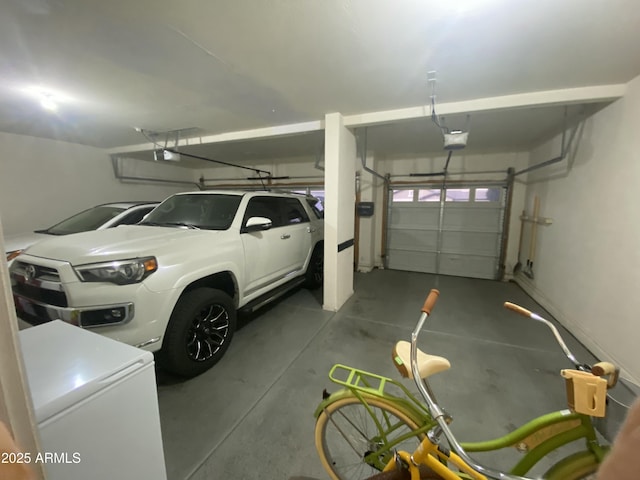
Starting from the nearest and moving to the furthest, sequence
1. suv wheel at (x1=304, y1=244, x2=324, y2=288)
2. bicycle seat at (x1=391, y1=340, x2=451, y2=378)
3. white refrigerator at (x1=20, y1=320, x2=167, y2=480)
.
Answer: white refrigerator at (x1=20, y1=320, x2=167, y2=480) → bicycle seat at (x1=391, y1=340, x2=451, y2=378) → suv wheel at (x1=304, y1=244, x2=324, y2=288)

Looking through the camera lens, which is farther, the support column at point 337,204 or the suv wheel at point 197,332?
the support column at point 337,204

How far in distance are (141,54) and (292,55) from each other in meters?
1.17

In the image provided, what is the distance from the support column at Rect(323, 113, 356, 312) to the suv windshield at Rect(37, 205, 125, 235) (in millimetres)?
3364

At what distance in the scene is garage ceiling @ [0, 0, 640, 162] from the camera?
1.53 meters

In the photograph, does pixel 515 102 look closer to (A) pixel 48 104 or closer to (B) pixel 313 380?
(B) pixel 313 380

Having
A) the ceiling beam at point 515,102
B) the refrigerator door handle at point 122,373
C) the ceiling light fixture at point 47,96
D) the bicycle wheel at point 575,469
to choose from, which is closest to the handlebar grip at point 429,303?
the bicycle wheel at point 575,469

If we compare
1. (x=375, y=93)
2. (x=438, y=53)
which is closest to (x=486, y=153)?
(x=375, y=93)

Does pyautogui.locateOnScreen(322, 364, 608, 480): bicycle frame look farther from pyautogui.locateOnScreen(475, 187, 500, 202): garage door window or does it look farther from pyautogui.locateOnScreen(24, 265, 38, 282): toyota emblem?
pyautogui.locateOnScreen(475, 187, 500, 202): garage door window

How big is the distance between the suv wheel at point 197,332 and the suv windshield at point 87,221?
108 inches

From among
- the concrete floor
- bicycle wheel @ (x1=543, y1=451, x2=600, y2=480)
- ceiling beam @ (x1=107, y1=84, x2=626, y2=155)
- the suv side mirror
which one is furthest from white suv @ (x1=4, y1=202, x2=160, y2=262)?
bicycle wheel @ (x1=543, y1=451, x2=600, y2=480)

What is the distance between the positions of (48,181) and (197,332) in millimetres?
5151

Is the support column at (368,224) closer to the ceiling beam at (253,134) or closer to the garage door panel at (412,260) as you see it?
the garage door panel at (412,260)

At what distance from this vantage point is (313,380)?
89.1 inches

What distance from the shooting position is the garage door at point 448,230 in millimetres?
5441
